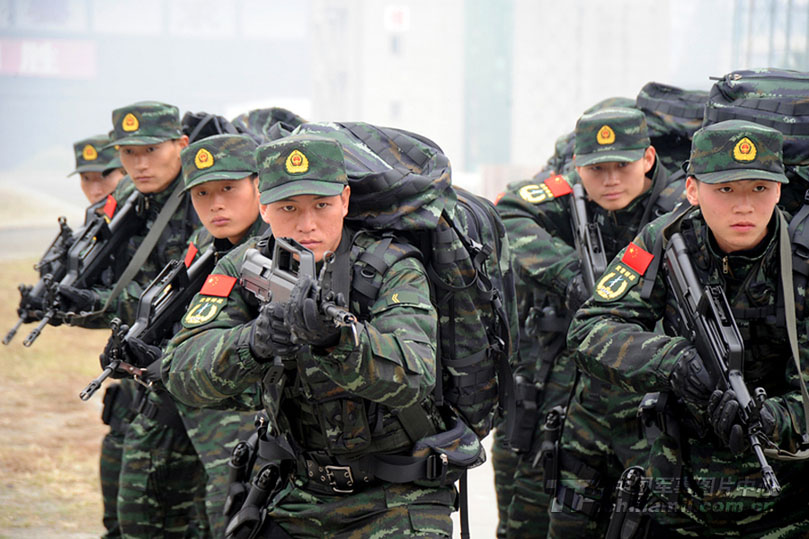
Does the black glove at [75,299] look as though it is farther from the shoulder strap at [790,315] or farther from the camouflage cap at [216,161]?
the shoulder strap at [790,315]

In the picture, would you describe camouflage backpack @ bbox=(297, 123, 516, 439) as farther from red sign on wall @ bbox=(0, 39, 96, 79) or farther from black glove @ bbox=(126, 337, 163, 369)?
red sign on wall @ bbox=(0, 39, 96, 79)

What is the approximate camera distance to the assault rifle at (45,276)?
6.54 meters

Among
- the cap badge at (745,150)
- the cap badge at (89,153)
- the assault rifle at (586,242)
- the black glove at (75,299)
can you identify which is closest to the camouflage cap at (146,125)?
the black glove at (75,299)

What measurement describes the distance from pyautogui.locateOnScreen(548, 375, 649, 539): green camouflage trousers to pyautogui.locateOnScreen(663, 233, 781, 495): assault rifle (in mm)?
1198

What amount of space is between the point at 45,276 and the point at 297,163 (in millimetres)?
3350

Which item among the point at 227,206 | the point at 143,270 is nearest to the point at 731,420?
the point at 227,206

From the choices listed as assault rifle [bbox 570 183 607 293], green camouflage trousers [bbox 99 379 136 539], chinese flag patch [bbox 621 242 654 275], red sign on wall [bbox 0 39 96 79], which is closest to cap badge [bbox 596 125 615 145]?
assault rifle [bbox 570 183 607 293]

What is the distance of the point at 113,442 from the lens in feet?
21.9

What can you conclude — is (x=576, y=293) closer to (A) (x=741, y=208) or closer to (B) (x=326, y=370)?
(A) (x=741, y=208)

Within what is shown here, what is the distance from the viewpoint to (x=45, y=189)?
34.7 metres

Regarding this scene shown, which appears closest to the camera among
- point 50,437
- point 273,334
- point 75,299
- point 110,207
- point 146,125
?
point 273,334

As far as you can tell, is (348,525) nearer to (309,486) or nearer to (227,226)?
(309,486)

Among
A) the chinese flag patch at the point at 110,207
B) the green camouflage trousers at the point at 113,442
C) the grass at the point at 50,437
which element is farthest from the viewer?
the grass at the point at 50,437

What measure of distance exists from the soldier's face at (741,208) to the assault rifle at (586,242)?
1.43m
